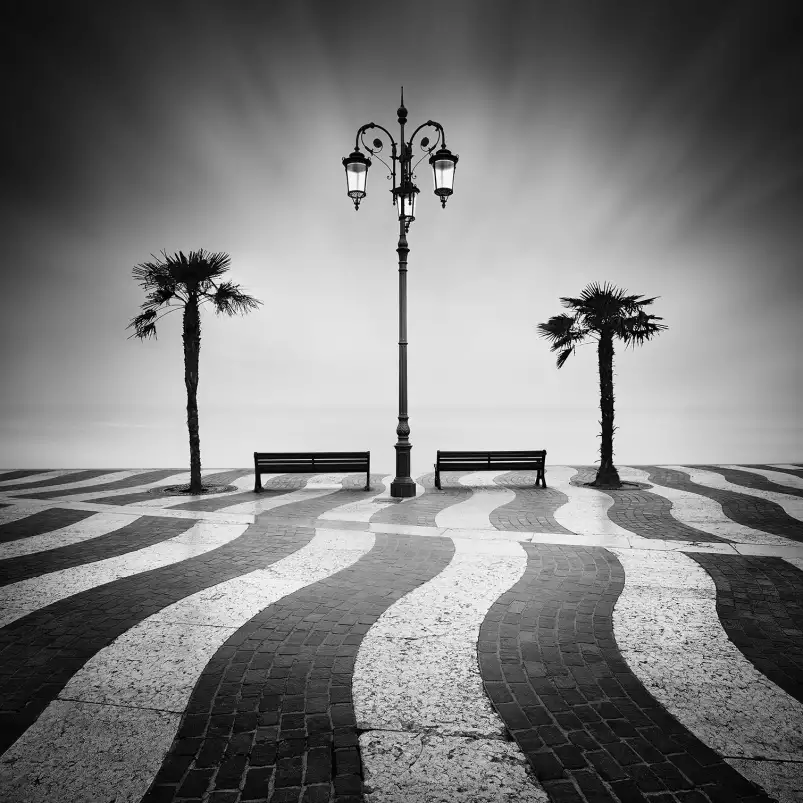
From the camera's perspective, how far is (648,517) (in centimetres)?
834

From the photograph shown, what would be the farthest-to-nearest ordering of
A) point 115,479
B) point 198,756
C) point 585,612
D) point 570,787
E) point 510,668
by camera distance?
1. point 115,479
2. point 585,612
3. point 510,668
4. point 198,756
5. point 570,787

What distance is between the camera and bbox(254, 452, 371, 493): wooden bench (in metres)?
11.5

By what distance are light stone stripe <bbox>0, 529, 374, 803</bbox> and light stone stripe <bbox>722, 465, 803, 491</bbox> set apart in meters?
12.3

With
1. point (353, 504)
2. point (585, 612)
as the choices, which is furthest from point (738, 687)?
point (353, 504)

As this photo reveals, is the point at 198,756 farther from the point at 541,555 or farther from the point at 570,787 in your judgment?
the point at 541,555

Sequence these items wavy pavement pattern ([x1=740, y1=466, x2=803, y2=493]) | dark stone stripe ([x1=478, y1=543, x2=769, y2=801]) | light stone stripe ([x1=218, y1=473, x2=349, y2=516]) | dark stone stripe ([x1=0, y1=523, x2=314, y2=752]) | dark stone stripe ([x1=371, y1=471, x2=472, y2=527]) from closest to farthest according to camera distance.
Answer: dark stone stripe ([x1=478, y1=543, x2=769, y2=801]) → dark stone stripe ([x1=0, y1=523, x2=314, y2=752]) → dark stone stripe ([x1=371, y1=471, x2=472, y2=527]) → light stone stripe ([x1=218, y1=473, x2=349, y2=516]) → wavy pavement pattern ([x1=740, y1=466, x2=803, y2=493])

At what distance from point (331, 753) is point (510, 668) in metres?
1.45

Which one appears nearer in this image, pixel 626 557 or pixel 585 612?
pixel 585 612

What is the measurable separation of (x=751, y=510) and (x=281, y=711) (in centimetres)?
909

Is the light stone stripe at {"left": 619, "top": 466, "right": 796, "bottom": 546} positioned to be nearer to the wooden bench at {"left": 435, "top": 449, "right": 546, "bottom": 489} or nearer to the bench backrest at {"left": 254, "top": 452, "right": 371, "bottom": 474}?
the wooden bench at {"left": 435, "top": 449, "right": 546, "bottom": 489}

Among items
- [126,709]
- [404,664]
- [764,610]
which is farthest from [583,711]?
[126,709]

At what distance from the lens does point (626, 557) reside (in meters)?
6.02

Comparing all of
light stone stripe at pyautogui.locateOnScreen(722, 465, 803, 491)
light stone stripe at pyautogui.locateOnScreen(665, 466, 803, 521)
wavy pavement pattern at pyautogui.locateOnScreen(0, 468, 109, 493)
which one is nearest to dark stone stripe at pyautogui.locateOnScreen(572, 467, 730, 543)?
light stone stripe at pyautogui.locateOnScreen(665, 466, 803, 521)

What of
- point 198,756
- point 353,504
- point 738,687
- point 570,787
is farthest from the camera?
point 353,504
